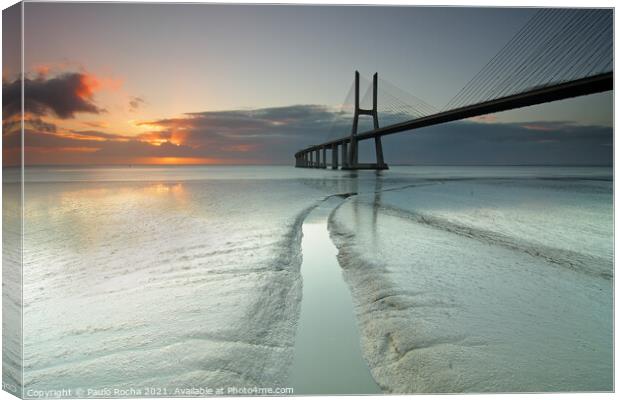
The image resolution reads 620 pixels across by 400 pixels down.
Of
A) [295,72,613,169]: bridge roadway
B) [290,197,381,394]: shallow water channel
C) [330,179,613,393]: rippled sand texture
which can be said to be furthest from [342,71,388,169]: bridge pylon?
[290,197,381,394]: shallow water channel

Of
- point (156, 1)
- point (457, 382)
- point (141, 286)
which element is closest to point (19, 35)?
point (156, 1)

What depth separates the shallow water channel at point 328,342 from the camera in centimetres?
135

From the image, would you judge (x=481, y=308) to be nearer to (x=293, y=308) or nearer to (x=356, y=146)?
(x=293, y=308)

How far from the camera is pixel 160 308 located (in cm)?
187

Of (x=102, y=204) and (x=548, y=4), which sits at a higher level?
(x=548, y=4)

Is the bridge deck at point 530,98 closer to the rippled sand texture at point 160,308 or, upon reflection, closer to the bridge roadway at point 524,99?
the bridge roadway at point 524,99

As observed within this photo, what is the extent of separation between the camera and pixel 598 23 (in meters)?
1.88

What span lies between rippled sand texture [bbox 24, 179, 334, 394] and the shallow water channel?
0.18ft

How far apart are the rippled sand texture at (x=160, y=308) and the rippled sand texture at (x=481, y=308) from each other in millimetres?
385

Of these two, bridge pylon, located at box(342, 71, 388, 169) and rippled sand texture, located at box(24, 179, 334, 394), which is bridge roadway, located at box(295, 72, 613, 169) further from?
bridge pylon, located at box(342, 71, 388, 169)

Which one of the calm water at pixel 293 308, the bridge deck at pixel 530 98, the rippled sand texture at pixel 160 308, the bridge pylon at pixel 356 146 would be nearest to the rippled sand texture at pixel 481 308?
the calm water at pixel 293 308

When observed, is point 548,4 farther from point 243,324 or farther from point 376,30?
point 243,324

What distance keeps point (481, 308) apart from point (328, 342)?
78 centimetres

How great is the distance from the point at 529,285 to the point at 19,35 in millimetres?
2613
